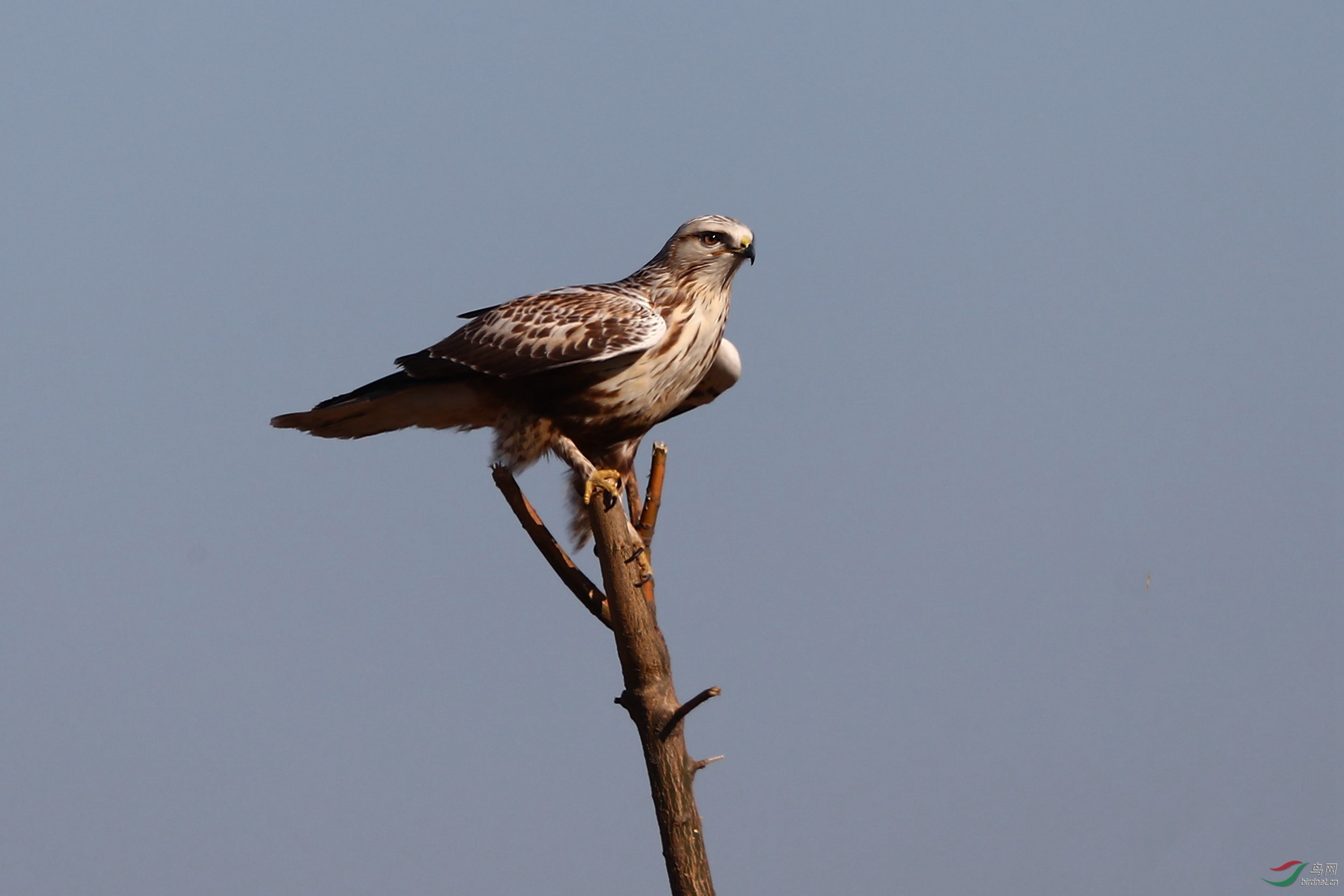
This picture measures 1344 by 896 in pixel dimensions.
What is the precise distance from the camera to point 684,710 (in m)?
4.99

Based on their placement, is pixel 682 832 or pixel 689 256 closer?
pixel 682 832

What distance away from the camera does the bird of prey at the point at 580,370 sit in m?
5.62

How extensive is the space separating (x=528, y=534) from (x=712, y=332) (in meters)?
1.40

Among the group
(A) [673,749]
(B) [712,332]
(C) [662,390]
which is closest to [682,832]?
(A) [673,749]

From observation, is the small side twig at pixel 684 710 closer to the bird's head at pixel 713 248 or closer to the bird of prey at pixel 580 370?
the bird of prey at pixel 580 370

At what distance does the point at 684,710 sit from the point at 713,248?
2411 millimetres

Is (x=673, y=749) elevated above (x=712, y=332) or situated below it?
below

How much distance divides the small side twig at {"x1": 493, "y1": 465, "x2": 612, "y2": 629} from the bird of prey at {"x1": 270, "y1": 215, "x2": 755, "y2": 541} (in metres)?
0.13

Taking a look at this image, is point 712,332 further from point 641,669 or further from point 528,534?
point 641,669

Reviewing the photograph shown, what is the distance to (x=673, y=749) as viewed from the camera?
5.05 metres

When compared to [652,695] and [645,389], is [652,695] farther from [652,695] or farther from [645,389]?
[645,389]

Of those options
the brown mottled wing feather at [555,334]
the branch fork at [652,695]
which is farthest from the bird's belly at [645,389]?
the branch fork at [652,695]

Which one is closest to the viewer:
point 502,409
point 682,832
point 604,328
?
point 682,832

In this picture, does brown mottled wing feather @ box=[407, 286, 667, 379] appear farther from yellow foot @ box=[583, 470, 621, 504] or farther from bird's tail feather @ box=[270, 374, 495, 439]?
yellow foot @ box=[583, 470, 621, 504]
